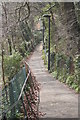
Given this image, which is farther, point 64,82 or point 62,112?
point 64,82

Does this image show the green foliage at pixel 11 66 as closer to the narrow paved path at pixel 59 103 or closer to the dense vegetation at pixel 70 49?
the narrow paved path at pixel 59 103

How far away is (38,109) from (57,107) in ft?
1.64

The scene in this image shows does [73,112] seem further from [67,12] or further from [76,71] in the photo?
[67,12]

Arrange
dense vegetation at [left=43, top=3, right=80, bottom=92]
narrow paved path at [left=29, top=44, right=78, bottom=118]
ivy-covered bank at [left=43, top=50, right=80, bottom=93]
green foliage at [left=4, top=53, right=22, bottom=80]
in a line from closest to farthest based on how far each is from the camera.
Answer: narrow paved path at [left=29, top=44, right=78, bottom=118] < ivy-covered bank at [left=43, top=50, right=80, bottom=93] < dense vegetation at [left=43, top=3, right=80, bottom=92] < green foliage at [left=4, top=53, right=22, bottom=80]

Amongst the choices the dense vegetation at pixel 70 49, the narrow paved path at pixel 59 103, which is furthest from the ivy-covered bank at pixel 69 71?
the narrow paved path at pixel 59 103

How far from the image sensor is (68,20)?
34.7 feet

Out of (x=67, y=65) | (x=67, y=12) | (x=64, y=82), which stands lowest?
(x=64, y=82)

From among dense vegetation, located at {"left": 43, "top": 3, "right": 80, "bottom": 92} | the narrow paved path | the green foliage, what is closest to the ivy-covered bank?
dense vegetation, located at {"left": 43, "top": 3, "right": 80, "bottom": 92}

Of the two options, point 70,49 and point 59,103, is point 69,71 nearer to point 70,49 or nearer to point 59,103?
point 70,49

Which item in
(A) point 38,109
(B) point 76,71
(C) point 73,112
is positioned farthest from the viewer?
(B) point 76,71

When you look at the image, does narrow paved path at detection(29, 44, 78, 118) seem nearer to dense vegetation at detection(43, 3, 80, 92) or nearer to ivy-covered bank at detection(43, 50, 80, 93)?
ivy-covered bank at detection(43, 50, 80, 93)

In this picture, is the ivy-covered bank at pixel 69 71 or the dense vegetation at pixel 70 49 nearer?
the ivy-covered bank at pixel 69 71

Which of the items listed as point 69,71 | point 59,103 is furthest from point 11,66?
point 59,103

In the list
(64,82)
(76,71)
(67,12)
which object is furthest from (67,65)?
(67,12)
